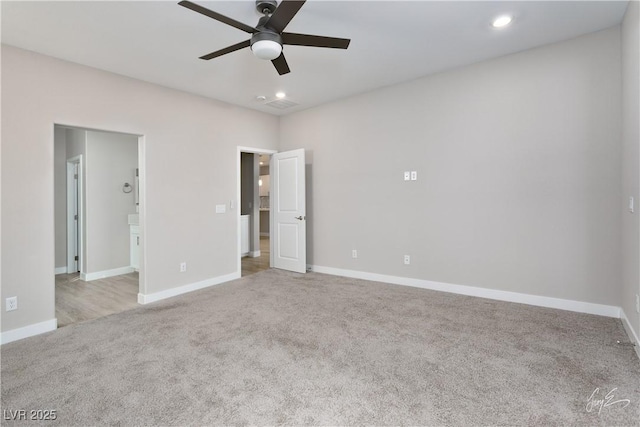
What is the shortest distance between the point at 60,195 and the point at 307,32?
524 cm

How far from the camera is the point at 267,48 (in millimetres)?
2328

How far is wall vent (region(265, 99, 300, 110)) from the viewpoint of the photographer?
488 cm

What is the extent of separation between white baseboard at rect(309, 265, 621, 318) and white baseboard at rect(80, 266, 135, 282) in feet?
11.8

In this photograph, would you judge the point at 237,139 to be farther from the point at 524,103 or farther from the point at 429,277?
the point at 524,103

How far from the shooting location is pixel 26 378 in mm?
2234

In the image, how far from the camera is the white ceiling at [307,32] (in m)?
2.56

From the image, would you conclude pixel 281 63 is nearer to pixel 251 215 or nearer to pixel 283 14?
pixel 283 14

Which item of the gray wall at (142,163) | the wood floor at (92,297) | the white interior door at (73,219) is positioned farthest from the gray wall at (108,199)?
the gray wall at (142,163)

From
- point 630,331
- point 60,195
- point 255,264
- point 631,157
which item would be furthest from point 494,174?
point 60,195

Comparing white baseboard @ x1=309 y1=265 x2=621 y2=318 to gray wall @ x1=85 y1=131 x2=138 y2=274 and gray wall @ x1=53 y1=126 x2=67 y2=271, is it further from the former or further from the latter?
gray wall @ x1=53 y1=126 x2=67 y2=271

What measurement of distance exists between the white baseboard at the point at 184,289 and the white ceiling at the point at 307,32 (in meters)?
2.67

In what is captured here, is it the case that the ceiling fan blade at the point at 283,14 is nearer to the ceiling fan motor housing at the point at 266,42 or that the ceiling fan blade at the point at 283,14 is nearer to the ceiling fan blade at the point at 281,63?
the ceiling fan motor housing at the point at 266,42

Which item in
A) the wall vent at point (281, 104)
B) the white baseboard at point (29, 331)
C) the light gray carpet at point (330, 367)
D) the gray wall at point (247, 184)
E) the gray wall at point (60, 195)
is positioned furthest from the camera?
the gray wall at point (247, 184)

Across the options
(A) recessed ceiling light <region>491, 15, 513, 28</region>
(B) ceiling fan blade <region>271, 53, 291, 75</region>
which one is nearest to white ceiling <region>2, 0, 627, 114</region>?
(A) recessed ceiling light <region>491, 15, 513, 28</region>
